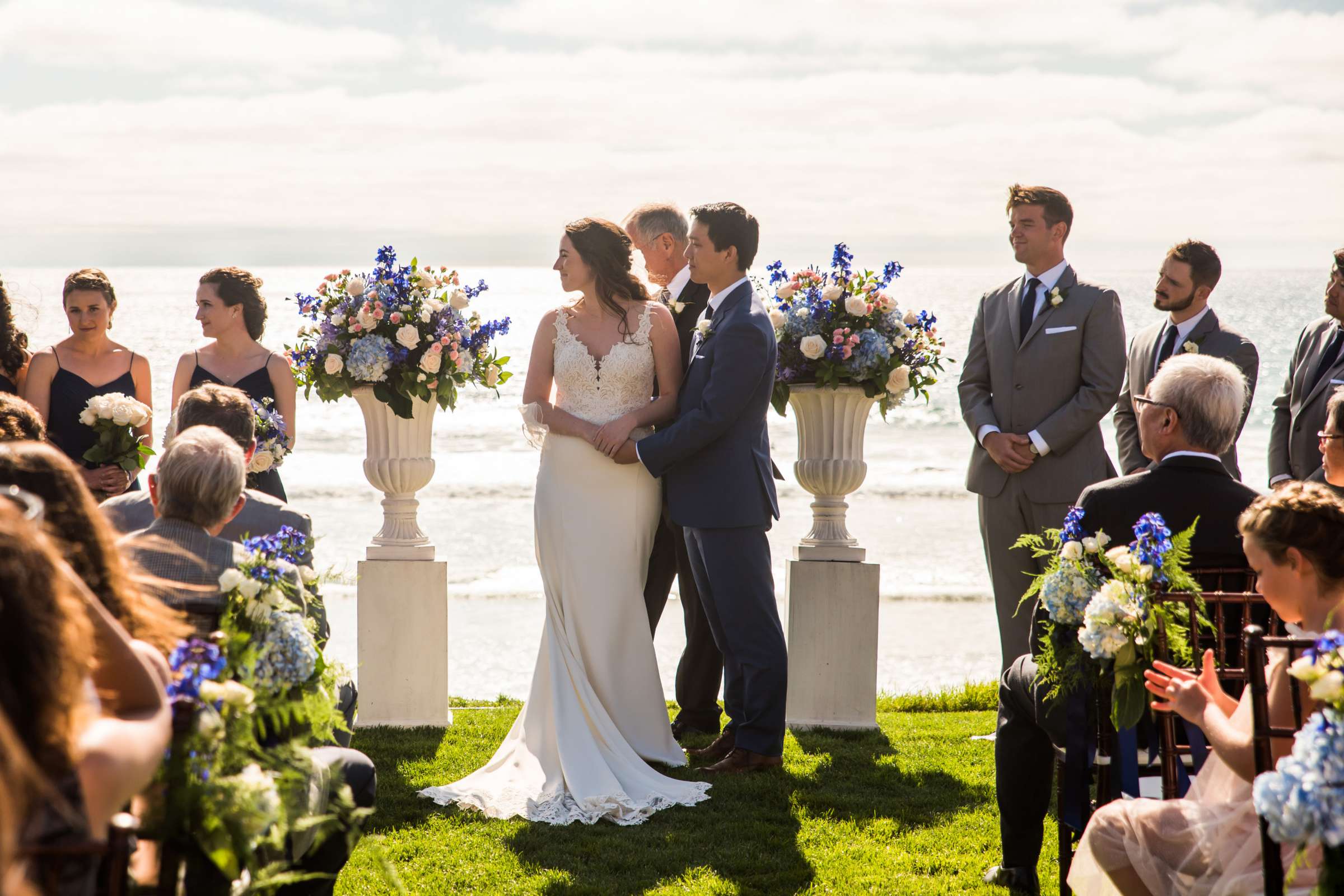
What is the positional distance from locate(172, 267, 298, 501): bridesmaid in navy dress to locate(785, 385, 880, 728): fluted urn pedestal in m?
2.32

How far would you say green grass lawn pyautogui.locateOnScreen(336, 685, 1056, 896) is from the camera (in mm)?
3949

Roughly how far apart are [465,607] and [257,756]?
9.14m

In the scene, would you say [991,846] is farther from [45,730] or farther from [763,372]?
[45,730]

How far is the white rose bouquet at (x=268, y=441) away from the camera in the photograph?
199 inches

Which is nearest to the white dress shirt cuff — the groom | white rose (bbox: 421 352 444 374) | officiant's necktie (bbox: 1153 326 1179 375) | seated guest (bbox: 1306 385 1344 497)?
officiant's necktie (bbox: 1153 326 1179 375)

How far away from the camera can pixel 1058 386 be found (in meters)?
5.47

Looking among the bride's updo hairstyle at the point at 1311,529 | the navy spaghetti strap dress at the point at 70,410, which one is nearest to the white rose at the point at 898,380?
the bride's updo hairstyle at the point at 1311,529

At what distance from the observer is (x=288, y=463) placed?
72.4 feet

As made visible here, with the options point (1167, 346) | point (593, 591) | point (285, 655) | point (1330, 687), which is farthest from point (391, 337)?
point (1330, 687)

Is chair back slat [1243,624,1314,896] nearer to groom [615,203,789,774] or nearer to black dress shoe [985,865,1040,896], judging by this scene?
black dress shoe [985,865,1040,896]

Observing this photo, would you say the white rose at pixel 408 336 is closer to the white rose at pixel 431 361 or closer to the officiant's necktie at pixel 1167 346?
the white rose at pixel 431 361

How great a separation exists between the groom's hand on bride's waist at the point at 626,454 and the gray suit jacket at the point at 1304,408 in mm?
2815

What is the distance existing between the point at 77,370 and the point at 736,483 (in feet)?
9.88

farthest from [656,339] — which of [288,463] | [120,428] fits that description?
[288,463]
